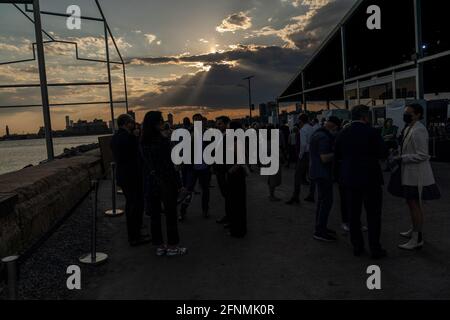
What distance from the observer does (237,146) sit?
6176 millimetres

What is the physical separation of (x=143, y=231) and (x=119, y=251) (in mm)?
1111

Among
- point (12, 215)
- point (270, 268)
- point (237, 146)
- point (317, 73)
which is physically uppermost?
point (317, 73)

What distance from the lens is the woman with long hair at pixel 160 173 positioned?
5.11m

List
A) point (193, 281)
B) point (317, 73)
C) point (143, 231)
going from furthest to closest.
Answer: point (317, 73) → point (143, 231) → point (193, 281)

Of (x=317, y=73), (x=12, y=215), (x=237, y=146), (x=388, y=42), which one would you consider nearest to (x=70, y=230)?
(x=12, y=215)

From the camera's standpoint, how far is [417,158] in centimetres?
479

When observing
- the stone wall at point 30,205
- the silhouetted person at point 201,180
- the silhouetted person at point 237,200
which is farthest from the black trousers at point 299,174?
the stone wall at point 30,205

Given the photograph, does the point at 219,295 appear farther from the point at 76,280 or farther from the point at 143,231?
the point at 143,231

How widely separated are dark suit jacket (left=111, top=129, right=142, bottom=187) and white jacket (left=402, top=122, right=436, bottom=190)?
3914 mm

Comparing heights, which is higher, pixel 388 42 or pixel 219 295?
pixel 388 42

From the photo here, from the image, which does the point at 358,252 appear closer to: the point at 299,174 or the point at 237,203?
the point at 237,203

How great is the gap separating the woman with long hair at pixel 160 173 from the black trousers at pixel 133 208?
0.57m

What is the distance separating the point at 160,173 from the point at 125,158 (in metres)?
0.88

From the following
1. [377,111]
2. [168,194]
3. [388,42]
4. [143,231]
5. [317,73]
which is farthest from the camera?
[317,73]
